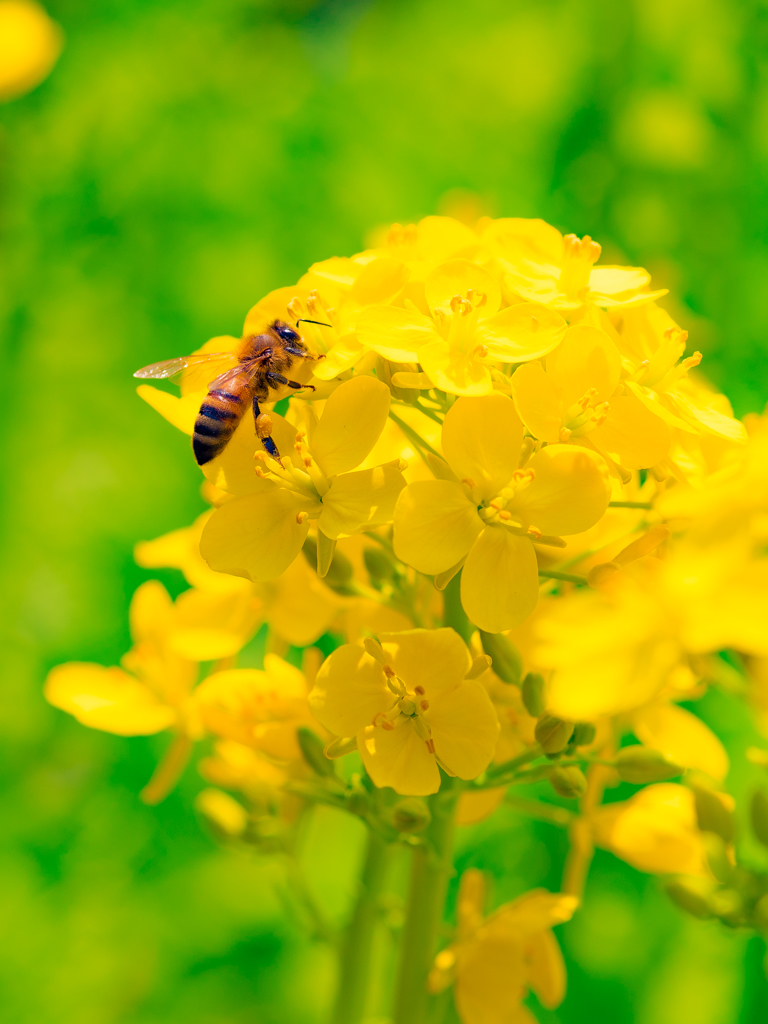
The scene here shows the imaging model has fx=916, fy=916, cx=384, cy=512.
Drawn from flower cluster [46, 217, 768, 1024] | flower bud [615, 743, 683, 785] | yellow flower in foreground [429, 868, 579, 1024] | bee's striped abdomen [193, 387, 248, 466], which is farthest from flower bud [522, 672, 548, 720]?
bee's striped abdomen [193, 387, 248, 466]

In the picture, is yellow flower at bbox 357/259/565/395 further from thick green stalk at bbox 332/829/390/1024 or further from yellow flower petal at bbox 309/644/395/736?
thick green stalk at bbox 332/829/390/1024

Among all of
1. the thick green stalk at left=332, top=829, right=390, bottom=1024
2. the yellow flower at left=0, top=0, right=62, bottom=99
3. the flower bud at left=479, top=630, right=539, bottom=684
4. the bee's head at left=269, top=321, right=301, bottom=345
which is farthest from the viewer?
the yellow flower at left=0, top=0, right=62, bottom=99

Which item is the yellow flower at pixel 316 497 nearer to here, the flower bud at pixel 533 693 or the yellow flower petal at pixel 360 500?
the yellow flower petal at pixel 360 500

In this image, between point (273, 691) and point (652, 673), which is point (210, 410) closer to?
point (273, 691)

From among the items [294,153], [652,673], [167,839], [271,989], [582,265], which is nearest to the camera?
[652,673]

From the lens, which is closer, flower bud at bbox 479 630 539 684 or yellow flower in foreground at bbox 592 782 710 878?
flower bud at bbox 479 630 539 684

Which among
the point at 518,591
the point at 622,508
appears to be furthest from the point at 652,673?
the point at 622,508
